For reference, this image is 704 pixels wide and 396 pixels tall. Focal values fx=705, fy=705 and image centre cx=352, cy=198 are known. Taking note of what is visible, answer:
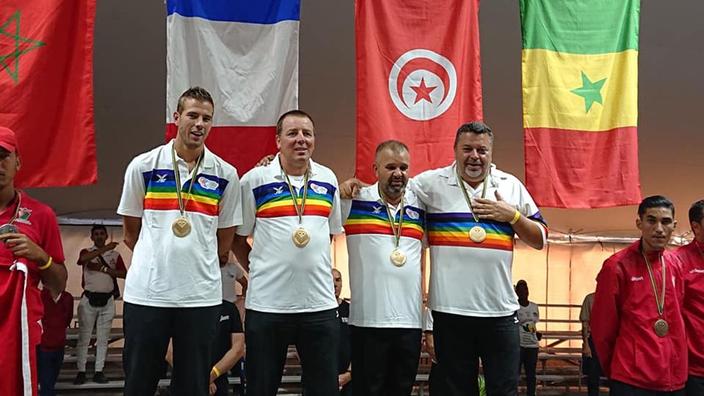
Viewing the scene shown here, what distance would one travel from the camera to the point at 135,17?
20.5 feet

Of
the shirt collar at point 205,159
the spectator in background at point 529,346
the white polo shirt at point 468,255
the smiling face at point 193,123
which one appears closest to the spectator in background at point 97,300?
the spectator in background at point 529,346

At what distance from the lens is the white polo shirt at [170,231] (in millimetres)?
3166

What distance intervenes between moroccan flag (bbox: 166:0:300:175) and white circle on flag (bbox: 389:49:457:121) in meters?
0.65

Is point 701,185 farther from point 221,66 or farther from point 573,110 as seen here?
point 221,66

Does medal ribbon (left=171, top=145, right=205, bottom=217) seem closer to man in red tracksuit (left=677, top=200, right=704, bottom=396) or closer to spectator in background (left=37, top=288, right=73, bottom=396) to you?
man in red tracksuit (left=677, top=200, right=704, bottom=396)

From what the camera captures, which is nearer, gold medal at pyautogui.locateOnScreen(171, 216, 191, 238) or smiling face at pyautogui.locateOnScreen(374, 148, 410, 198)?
gold medal at pyautogui.locateOnScreen(171, 216, 191, 238)

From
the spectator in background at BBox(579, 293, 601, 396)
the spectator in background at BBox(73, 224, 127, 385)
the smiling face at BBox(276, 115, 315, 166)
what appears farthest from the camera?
the spectator in background at BBox(73, 224, 127, 385)

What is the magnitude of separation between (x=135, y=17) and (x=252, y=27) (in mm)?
2369

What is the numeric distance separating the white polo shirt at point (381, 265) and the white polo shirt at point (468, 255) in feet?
0.32

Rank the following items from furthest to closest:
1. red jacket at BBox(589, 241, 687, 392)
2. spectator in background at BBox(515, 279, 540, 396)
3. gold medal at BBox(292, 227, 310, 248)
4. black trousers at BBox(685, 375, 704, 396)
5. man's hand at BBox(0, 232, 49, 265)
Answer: spectator in background at BBox(515, 279, 540, 396)
black trousers at BBox(685, 375, 704, 396)
red jacket at BBox(589, 241, 687, 392)
gold medal at BBox(292, 227, 310, 248)
man's hand at BBox(0, 232, 49, 265)

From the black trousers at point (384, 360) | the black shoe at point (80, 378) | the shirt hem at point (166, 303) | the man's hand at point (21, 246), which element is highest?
the man's hand at point (21, 246)

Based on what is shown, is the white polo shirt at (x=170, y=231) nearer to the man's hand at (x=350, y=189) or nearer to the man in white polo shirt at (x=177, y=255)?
the man in white polo shirt at (x=177, y=255)

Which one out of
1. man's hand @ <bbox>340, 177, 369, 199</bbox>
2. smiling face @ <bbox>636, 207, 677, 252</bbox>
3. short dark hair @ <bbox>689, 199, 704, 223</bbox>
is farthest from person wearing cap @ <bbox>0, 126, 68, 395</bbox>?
short dark hair @ <bbox>689, 199, 704, 223</bbox>

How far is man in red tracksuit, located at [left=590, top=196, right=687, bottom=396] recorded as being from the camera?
12.7 ft
